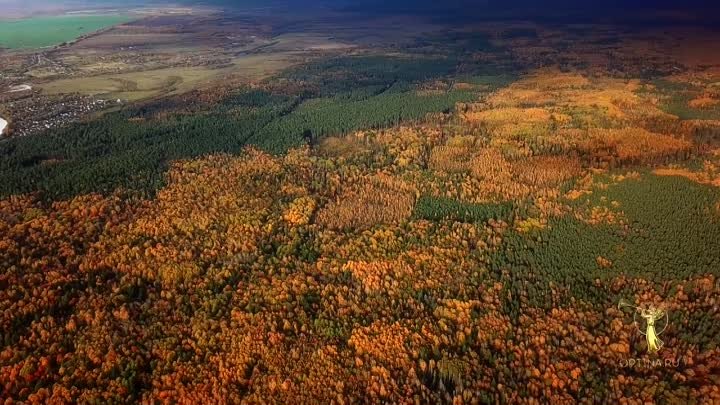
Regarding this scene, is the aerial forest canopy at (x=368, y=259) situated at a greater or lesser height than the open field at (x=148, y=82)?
lesser

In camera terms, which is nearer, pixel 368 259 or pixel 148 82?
pixel 368 259

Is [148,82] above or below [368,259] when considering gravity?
above

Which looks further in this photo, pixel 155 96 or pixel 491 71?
pixel 491 71

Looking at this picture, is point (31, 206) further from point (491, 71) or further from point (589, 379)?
point (491, 71)

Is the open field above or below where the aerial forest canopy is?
above

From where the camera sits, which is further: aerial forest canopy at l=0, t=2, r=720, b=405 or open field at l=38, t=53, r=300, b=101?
open field at l=38, t=53, r=300, b=101

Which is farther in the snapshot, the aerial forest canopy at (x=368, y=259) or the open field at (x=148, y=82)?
the open field at (x=148, y=82)

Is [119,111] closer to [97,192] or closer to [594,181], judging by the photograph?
[97,192]

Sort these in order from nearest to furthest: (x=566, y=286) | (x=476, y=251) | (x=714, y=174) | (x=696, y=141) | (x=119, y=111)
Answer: (x=566, y=286)
(x=476, y=251)
(x=714, y=174)
(x=696, y=141)
(x=119, y=111)

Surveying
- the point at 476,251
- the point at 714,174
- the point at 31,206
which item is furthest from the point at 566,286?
the point at 31,206

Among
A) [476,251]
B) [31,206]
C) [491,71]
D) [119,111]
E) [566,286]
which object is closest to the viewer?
[566,286]
